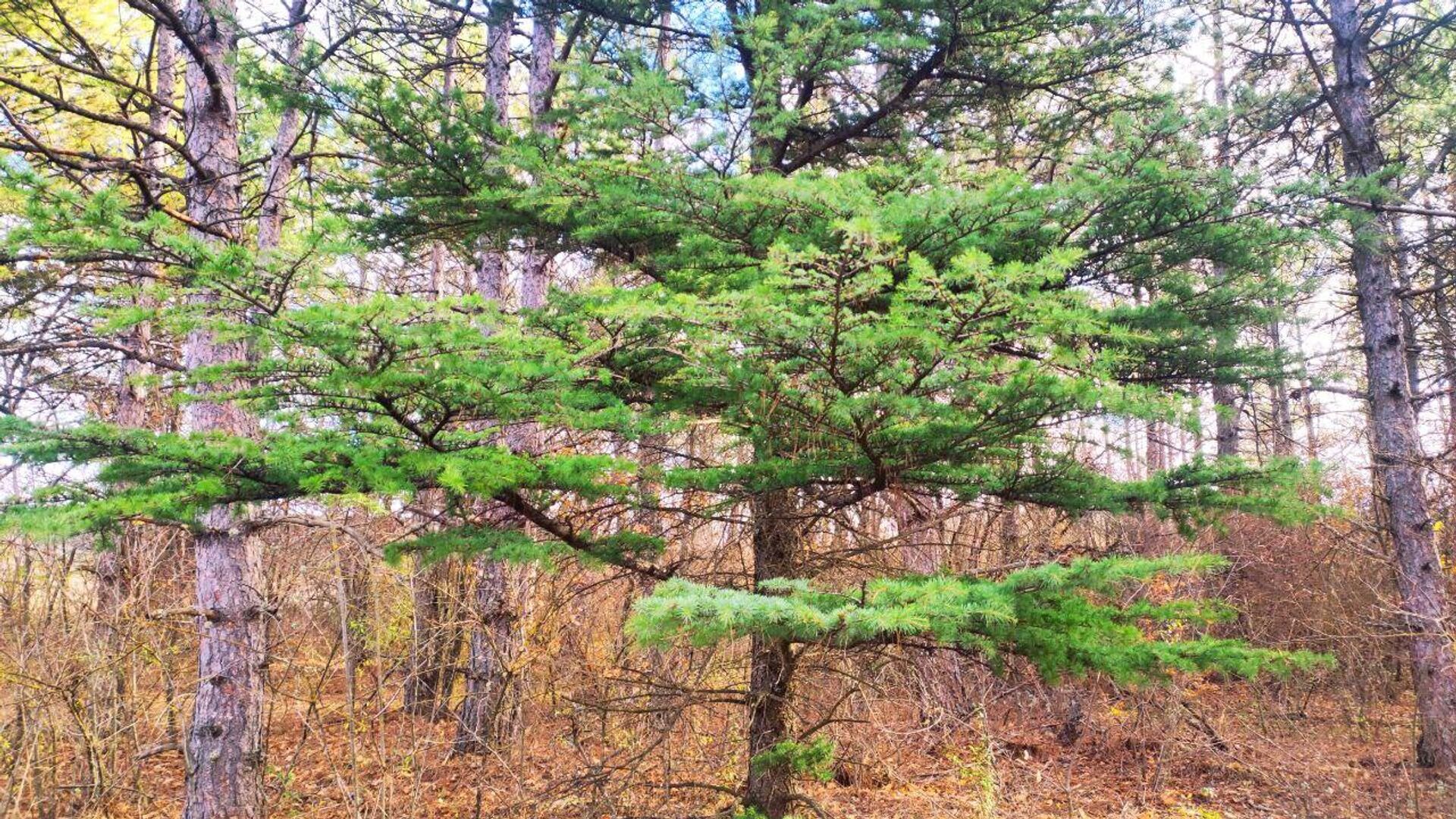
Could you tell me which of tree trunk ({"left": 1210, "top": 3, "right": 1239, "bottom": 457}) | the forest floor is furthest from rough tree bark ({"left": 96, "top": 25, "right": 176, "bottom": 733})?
tree trunk ({"left": 1210, "top": 3, "right": 1239, "bottom": 457})

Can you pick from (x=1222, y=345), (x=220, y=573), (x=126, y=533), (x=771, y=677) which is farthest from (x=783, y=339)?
(x=126, y=533)

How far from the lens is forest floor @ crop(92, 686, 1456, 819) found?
6.83m

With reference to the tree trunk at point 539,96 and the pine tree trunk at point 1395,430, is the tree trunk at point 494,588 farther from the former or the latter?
the pine tree trunk at point 1395,430

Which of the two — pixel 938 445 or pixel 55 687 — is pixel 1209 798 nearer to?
pixel 938 445

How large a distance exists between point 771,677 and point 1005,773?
4734mm

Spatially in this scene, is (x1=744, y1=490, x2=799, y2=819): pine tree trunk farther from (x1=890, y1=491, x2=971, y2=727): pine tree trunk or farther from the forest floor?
(x1=890, y1=491, x2=971, y2=727): pine tree trunk

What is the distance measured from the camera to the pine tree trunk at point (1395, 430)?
24.8ft

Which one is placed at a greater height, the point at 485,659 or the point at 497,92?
the point at 497,92

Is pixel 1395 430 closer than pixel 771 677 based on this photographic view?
No

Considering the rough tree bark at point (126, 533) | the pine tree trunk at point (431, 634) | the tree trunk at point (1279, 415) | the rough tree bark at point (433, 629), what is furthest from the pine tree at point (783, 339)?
the tree trunk at point (1279, 415)

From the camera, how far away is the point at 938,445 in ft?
15.0

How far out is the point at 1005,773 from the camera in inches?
340

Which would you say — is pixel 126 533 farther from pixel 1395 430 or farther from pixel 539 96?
pixel 1395 430

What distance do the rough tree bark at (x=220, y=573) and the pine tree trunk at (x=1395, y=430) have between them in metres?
9.68
